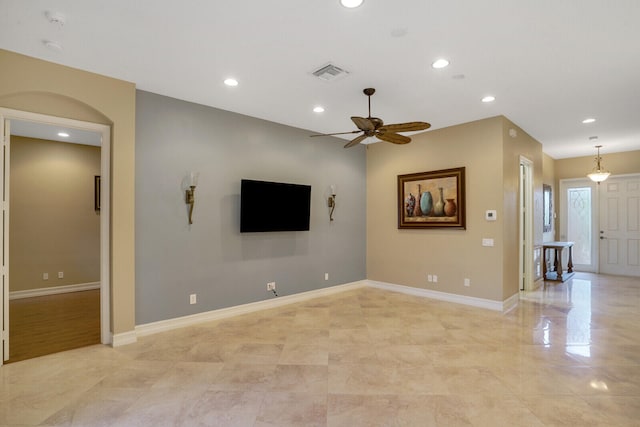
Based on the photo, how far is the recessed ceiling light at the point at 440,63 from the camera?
3.23 metres

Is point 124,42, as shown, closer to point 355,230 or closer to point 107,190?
point 107,190

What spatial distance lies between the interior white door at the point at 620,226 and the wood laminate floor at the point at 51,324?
10.6 metres

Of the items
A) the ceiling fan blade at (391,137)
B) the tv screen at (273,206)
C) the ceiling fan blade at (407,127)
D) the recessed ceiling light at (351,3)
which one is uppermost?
the recessed ceiling light at (351,3)

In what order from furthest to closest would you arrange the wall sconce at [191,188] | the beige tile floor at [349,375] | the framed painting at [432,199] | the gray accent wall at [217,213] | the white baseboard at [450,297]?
1. the framed painting at [432,199]
2. the white baseboard at [450,297]
3. the wall sconce at [191,188]
4. the gray accent wall at [217,213]
5. the beige tile floor at [349,375]

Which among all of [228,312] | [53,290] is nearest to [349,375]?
[228,312]

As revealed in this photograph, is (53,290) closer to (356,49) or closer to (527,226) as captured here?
(356,49)

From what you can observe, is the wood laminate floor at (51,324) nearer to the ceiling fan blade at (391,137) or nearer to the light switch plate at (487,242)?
the ceiling fan blade at (391,137)

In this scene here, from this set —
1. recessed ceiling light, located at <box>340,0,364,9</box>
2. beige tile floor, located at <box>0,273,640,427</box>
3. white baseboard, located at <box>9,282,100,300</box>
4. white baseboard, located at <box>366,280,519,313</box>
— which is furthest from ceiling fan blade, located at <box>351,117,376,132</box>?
white baseboard, located at <box>9,282,100,300</box>

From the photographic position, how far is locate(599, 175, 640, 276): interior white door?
7543 mm

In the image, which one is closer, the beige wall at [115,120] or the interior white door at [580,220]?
the beige wall at [115,120]

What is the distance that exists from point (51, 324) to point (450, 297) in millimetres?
5913

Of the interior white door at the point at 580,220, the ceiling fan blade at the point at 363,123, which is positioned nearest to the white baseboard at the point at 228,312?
the ceiling fan blade at the point at 363,123

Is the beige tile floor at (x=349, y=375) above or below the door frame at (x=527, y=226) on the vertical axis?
below

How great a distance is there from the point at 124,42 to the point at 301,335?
139 inches
